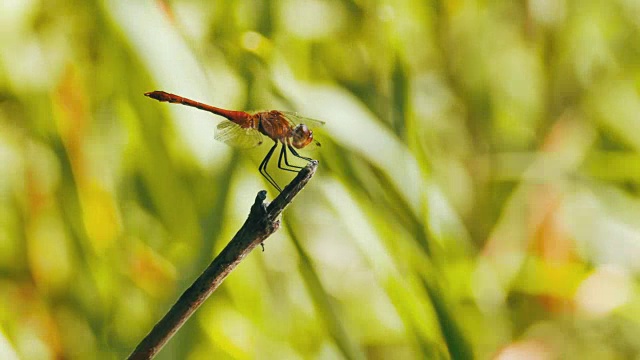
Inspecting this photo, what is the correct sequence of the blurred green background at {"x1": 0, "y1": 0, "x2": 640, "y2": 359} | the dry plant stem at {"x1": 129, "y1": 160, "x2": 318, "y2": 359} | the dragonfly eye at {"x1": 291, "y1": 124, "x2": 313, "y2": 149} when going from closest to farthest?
the dry plant stem at {"x1": 129, "y1": 160, "x2": 318, "y2": 359}
the dragonfly eye at {"x1": 291, "y1": 124, "x2": 313, "y2": 149}
the blurred green background at {"x1": 0, "y1": 0, "x2": 640, "y2": 359}

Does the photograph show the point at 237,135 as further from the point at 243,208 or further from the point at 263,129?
the point at 243,208

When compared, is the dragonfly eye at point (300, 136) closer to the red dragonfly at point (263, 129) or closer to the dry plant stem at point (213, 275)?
the red dragonfly at point (263, 129)

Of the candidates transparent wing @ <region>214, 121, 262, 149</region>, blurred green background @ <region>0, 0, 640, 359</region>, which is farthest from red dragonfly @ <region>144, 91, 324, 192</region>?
blurred green background @ <region>0, 0, 640, 359</region>

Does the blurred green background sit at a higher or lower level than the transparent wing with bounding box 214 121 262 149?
higher

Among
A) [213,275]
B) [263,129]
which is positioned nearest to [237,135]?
[263,129]

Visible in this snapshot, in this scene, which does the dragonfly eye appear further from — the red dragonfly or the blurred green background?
the blurred green background

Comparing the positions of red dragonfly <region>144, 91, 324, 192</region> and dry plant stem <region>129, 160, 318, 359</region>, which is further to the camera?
red dragonfly <region>144, 91, 324, 192</region>

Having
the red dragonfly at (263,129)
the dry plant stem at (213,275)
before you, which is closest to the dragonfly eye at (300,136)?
the red dragonfly at (263,129)

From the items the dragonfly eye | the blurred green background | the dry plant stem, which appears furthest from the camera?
the blurred green background
